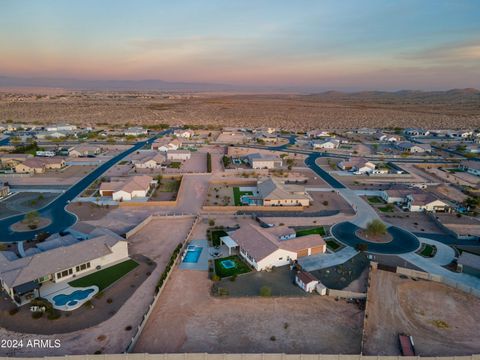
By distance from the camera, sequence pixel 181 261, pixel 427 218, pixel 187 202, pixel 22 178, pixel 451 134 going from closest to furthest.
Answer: pixel 181 261 → pixel 427 218 → pixel 187 202 → pixel 22 178 → pixel 451 134

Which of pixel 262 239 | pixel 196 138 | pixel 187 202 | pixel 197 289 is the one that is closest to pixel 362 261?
pixel 262 239

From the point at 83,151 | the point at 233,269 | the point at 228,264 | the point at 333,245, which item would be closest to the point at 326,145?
the point at 333,245

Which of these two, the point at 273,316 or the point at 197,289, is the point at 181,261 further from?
the point at 273,316

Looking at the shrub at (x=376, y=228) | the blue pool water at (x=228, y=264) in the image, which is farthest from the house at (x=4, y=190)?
the shrub at (x=376, y=228)

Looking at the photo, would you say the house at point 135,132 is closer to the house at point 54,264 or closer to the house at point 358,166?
the house at point 358,166

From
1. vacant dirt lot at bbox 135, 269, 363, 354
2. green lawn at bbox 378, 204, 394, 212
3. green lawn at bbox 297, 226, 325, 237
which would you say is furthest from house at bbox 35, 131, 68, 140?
green lawn at bbox 378, 204, 394, 212

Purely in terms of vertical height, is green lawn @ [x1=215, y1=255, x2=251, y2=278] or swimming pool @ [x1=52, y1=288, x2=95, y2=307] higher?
green lawn @ [x1=215, y1=255, x2=251, y2=278]

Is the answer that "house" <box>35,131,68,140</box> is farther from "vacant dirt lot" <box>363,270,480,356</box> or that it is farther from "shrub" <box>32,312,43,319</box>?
"vacant dirt lot" <box>363,270,480,356</box>
